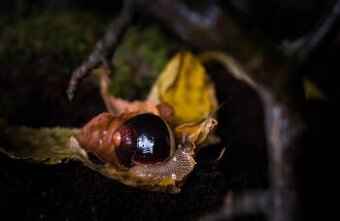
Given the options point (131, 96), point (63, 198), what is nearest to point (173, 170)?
point (63, 198)

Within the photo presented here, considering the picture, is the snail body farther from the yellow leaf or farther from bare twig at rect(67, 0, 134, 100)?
the yellow leaf

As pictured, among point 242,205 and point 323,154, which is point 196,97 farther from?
point 242,205

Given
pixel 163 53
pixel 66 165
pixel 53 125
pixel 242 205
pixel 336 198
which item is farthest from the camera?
pixel 163 53

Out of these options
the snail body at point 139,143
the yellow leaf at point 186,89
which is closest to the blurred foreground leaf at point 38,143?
the snail body at point 139,143

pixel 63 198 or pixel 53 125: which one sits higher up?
pixel 53 125

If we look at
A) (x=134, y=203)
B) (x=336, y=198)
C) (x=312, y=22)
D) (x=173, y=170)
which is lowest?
(x=134, y=203)

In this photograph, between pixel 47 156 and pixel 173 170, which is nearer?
pixel 173 170

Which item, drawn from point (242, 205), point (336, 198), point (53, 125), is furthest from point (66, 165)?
point (336, 198)

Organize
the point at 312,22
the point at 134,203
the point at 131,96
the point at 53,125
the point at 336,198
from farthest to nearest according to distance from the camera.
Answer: the point at 312,22 < the point at 131,96 < the point at 53,125 < the point at 336,198 < the point at 134,203
